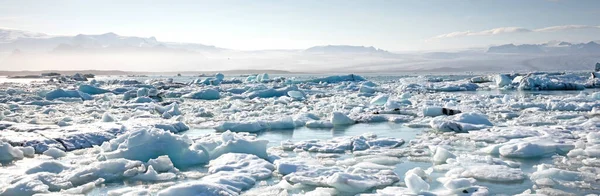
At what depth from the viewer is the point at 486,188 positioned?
4453 millimetres

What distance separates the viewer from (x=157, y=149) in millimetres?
6055

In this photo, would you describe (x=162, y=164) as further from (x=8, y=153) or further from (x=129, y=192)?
(x=8, y=153)

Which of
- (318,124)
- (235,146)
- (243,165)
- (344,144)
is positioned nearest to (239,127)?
(318,124)

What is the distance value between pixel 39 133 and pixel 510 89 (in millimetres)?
21011

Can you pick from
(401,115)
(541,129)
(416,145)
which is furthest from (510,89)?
(416,145)

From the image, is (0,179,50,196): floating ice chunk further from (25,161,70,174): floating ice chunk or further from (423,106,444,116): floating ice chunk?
(423,106,444,116): floating ice chunk

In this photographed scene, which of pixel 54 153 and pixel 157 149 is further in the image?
pixel 54 153

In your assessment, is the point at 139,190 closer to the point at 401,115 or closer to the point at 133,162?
the point at 133,162

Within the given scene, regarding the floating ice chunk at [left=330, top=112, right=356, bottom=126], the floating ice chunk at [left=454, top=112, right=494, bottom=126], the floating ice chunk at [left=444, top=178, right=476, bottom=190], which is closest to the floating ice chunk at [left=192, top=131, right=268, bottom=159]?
the floating ice chunk at [left=444, top=178, right=476, bottom=190]

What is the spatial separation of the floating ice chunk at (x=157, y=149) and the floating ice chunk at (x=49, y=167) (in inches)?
24.3

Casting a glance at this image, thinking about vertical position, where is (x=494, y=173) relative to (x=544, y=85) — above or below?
above

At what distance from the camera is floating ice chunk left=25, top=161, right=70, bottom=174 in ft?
16.8

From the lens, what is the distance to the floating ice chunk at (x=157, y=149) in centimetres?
595

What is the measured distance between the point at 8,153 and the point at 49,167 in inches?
57.1
